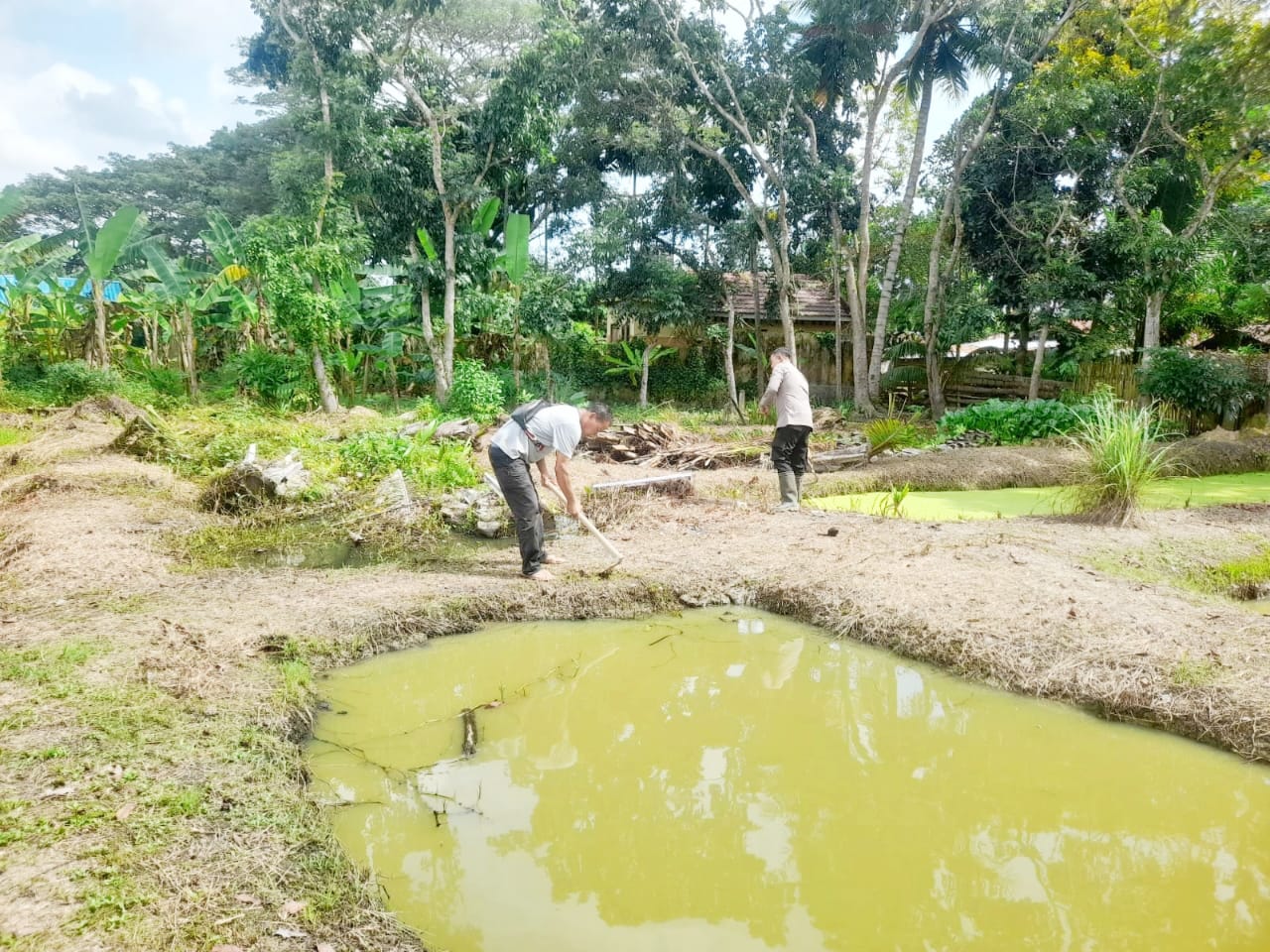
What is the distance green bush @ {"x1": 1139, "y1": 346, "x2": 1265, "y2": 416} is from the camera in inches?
452

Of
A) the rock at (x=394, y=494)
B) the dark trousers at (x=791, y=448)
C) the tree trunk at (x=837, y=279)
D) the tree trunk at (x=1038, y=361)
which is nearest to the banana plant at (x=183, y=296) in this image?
the rock at (x=394, y=494)

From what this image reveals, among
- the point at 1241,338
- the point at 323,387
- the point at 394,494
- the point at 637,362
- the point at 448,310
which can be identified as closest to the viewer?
the point at 394,494

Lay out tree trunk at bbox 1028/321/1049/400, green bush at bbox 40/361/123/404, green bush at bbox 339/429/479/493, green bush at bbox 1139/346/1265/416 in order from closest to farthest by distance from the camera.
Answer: green bush at bbox 339/429/479/493
green bush at bbox 1139/346/1265/416
tree trunk at bbox 1028/321/1049/400
green bush at bbox 40/361/123/404

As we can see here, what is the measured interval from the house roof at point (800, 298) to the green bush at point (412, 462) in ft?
37.7

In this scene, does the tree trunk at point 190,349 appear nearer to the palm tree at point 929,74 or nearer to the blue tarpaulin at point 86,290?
the blue tarpaulin at point 86,290

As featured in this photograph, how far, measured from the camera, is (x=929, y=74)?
601 inches

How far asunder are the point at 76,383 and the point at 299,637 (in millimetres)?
13113

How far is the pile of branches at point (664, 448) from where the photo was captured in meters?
9.37

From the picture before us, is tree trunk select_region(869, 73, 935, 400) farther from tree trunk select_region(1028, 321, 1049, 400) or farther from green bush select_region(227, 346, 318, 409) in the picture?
green bush select_region(227, 346, 318, 409)

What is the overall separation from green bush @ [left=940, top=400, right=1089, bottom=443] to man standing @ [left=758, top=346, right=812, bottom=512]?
5.86 m

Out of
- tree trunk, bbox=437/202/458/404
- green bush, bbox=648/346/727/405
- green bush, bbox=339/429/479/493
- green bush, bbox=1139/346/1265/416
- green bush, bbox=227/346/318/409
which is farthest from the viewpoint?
green bush, bbox=648/346/727/405

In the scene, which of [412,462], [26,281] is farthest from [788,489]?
[26,281]

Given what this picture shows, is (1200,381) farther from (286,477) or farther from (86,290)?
(86,290)

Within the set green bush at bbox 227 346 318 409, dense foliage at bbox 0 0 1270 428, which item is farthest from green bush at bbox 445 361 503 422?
green bush at bbox 227 346 318 409
